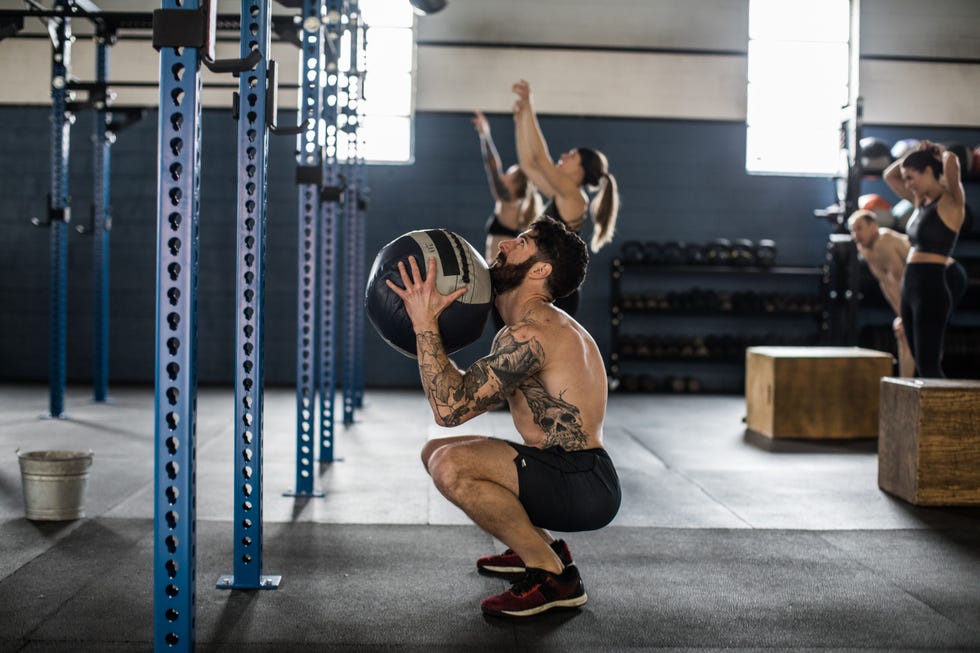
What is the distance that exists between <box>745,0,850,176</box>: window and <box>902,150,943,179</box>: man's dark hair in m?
4.01

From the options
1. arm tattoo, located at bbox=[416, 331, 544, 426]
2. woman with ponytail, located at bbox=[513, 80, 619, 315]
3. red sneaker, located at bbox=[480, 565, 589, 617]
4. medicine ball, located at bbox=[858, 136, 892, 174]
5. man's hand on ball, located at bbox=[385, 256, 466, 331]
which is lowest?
red sneaker, located at bbox=[480, 565, 589, 617]

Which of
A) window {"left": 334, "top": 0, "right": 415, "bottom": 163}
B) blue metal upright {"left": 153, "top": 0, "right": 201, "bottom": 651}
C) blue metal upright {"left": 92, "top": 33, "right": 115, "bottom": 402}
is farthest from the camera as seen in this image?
window {"left": 334, "top": 0, "right": 415, "bottom": 163}

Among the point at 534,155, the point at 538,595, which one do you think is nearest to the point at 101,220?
the point at 534,155

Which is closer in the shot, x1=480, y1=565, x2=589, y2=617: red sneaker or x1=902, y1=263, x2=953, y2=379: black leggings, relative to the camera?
x1=480, y1=565, x2=589, y2=617: red sneaker

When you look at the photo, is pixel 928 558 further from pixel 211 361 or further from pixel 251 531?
pixel 211 361

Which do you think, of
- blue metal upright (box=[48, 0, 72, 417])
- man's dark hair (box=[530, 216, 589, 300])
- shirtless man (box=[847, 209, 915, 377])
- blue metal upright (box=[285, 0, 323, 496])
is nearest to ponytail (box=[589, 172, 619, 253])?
blue metal upright (box=[285, 0, 323, 496])

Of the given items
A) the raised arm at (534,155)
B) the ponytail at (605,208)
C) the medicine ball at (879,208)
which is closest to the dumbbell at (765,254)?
the medicine ball at (879,208)

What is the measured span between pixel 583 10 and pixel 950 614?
6.87 m

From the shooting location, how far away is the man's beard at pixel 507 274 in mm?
2208

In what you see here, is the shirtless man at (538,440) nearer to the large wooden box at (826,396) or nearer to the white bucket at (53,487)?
the white bucket at (53,487)

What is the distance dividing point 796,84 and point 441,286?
24.3 feet

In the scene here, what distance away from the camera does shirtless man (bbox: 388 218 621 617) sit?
2146 mm

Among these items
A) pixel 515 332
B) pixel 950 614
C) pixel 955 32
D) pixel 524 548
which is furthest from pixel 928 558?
pixel 955 32

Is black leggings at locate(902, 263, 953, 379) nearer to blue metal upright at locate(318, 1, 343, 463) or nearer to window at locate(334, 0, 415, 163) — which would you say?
blue metal upright at locate(318, 1, 343, 463)
